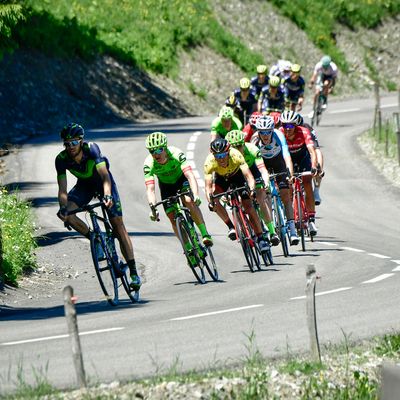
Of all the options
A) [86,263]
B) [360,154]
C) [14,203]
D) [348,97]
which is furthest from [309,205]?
[348,97]

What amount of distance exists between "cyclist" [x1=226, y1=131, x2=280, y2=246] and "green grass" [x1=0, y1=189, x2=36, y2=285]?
3330 mm

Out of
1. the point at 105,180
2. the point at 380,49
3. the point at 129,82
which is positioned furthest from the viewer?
the point at 380,49

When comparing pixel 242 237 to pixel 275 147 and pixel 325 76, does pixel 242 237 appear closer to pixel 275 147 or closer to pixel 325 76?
pixel 275 147

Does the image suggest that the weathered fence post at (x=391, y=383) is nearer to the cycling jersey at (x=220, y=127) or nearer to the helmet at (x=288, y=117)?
the helmet at (x=288, y=117)

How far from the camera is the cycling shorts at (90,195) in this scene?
15023mm

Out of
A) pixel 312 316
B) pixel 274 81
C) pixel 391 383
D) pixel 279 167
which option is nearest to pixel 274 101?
pixel 274 81

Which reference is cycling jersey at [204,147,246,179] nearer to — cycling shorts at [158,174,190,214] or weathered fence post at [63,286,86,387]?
cycling shorts at [158,174,190,214]

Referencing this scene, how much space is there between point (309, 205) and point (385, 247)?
1339 millimetres

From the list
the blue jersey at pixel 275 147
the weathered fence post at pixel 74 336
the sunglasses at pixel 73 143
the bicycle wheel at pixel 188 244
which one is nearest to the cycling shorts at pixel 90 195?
the sunglasses at pixel 73 143

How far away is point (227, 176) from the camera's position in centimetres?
1773

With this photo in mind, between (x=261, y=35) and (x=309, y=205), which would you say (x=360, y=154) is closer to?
(x=309, y=205)

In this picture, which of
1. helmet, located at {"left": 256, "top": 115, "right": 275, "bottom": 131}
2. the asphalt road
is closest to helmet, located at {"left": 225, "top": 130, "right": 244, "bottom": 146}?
helmet, located at {"left": 256, "top": 115, "right": 275, "bottom": 131}

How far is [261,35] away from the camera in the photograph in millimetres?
51531

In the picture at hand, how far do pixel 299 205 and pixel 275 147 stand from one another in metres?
1.04
